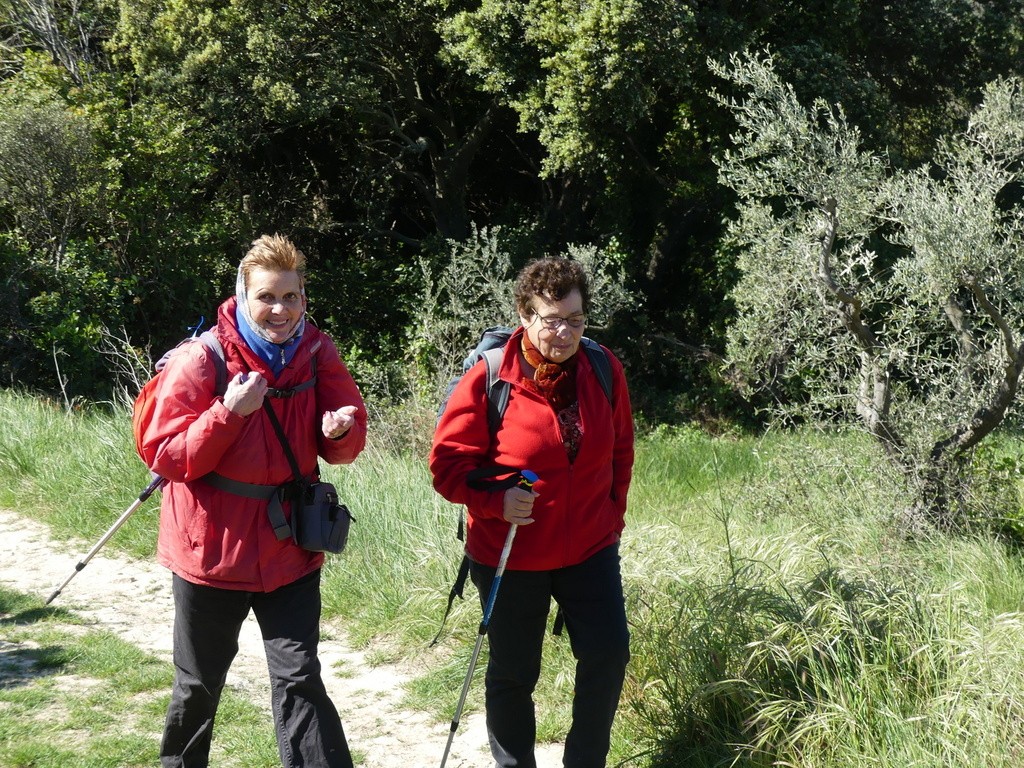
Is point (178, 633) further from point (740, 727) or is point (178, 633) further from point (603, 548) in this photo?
point (740, 727)

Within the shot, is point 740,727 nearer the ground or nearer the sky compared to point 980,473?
nearer the ground

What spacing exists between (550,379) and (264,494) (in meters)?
0.95

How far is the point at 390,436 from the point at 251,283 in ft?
20.5

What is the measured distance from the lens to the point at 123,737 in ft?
13.8

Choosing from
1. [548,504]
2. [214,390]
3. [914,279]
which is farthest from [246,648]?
[914,279]

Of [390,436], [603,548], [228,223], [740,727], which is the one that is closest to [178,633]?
[603,548]

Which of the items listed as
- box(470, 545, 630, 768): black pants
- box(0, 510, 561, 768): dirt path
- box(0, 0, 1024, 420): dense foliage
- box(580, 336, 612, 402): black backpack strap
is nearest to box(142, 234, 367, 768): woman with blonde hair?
box(470, 545, 630, 768): black pants

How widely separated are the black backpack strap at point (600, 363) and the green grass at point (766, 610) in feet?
3.76

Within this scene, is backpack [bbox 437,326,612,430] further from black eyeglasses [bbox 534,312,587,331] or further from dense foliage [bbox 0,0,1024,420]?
dense foliage [bbox 0,0,1024,420]

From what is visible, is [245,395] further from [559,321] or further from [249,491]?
[559,321]

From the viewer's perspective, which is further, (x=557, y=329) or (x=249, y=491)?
(x=557, y=329)

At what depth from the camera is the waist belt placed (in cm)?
325

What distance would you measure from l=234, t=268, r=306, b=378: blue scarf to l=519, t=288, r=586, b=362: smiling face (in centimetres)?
76

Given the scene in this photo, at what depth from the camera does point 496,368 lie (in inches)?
136
